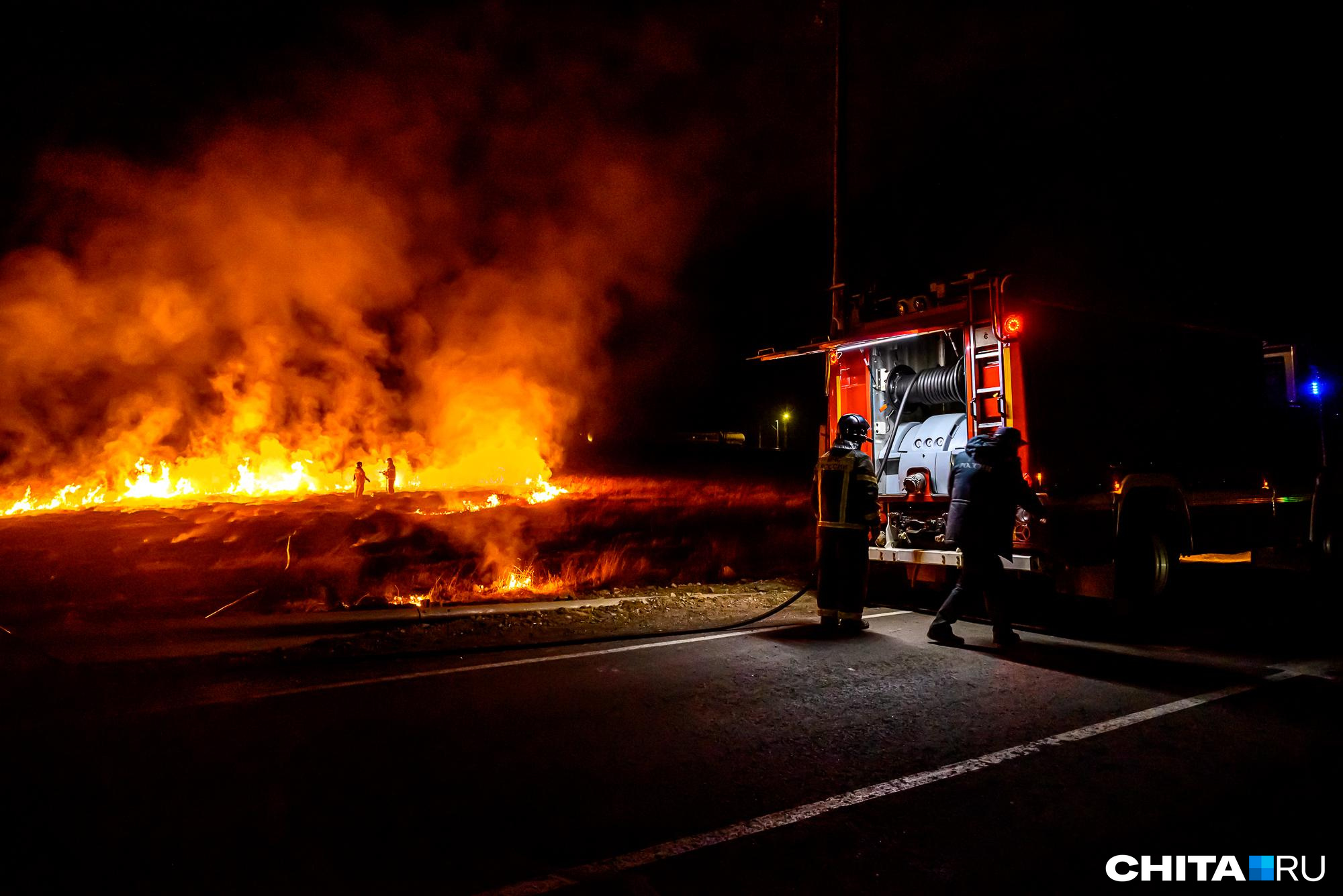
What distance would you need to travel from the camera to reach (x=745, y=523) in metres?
20.0

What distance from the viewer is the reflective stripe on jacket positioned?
6.58 metres

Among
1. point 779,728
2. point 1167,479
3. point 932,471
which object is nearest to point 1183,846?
point 779,728

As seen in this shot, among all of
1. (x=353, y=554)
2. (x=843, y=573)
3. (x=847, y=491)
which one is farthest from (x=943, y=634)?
(x=353, y=554)

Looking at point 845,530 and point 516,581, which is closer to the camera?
point 845,530

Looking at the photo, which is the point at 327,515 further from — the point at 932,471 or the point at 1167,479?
the point at 1167,479

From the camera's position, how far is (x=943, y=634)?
19.6 ft

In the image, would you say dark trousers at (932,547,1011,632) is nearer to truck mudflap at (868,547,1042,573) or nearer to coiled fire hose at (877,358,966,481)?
truck mudflap at (868,547,1042,573)

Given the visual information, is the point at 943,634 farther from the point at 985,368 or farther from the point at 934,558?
the point at 985,368

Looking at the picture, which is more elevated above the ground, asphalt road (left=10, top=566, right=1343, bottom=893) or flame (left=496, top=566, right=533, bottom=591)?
asphalt road (left=10, top=566, right=1343, bottom=893)

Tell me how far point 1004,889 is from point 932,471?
5.59 meters

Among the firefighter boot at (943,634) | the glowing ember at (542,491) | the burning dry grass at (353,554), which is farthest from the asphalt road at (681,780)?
the glowing ember at (542,491)

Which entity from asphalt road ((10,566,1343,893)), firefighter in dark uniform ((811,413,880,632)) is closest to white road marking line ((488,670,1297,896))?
asphalt road ((10,566,1343,893))

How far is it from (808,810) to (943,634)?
3469mm

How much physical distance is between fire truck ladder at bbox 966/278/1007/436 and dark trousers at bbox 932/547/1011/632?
1285 mm
